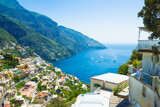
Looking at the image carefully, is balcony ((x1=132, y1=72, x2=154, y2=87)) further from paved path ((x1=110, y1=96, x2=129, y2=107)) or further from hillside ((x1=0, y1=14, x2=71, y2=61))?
hillside ((x1=0, y1=14, x2=71, y2=61))

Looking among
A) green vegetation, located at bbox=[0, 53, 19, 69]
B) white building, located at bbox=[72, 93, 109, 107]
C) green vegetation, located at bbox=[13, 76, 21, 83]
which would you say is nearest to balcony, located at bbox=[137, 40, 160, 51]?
white building, located at bbox=[72, 93, 109, 107]

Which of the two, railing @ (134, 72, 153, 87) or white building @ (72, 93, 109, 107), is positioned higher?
railing @ (134, 72, 153, 87)

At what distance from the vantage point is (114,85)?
10562 mm

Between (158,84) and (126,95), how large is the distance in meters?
4.36

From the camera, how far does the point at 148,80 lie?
5102 mm

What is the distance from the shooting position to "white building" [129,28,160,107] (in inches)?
176

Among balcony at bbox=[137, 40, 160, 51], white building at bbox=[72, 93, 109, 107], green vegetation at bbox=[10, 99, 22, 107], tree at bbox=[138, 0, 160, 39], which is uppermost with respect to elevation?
tree at bbox=[138, 0, 160, 39]

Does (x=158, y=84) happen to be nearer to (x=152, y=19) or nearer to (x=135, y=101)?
(x=135, y=101)

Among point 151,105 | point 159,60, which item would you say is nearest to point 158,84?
point 151,105

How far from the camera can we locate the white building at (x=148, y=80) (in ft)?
14.7

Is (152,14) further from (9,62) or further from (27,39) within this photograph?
(27,39)

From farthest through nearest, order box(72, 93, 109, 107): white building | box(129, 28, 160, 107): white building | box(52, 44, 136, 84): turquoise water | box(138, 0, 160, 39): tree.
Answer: box(52, 44, 136, 84): turquoise water < box(138, 0, 160, 39): tree < box(72, 93, 109, 107): white building < box(129, 28, 160, 107): white building

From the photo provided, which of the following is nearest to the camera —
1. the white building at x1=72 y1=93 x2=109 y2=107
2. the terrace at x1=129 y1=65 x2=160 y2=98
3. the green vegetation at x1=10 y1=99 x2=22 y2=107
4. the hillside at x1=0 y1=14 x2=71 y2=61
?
the terrace at x1=129 y1=65 x2=160 y2=98

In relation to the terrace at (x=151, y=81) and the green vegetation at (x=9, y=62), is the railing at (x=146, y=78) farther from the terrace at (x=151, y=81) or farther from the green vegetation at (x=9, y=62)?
the green vegetation at (x=9, y=62)
